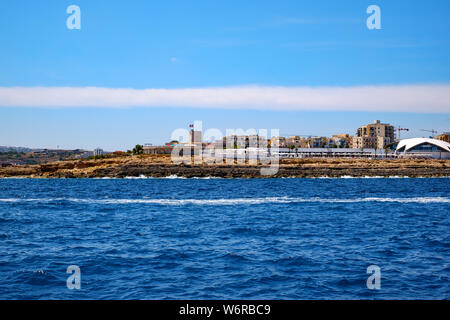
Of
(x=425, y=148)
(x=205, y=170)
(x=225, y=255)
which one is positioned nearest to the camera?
(x=225, y=255)

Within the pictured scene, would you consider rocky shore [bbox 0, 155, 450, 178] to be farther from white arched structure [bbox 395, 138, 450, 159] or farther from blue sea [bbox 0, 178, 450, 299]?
blue sea [bbox 0, 178, 450, 299]

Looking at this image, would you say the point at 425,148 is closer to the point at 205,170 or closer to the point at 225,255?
the point at 205,170

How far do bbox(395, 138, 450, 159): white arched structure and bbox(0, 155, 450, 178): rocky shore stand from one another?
166ft

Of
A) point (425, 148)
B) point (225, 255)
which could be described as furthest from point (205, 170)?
point (425, 148)

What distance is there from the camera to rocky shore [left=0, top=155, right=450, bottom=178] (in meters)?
105

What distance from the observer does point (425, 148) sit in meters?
177

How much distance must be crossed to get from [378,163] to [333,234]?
10703 cm

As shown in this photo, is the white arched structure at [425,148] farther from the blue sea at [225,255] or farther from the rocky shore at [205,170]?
the blue sea at [225,255]

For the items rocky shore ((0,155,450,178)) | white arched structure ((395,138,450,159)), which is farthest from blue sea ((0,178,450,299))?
white arched structure ((395,138,450,159))

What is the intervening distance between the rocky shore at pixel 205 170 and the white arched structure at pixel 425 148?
50658 mm

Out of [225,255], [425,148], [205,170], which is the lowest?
[225,255]

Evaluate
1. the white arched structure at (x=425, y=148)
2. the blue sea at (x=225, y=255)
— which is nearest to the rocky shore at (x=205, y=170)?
the white arched structure at (x=425, y=148)

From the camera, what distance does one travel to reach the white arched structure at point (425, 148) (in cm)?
16812

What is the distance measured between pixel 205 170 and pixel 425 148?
113990mm
